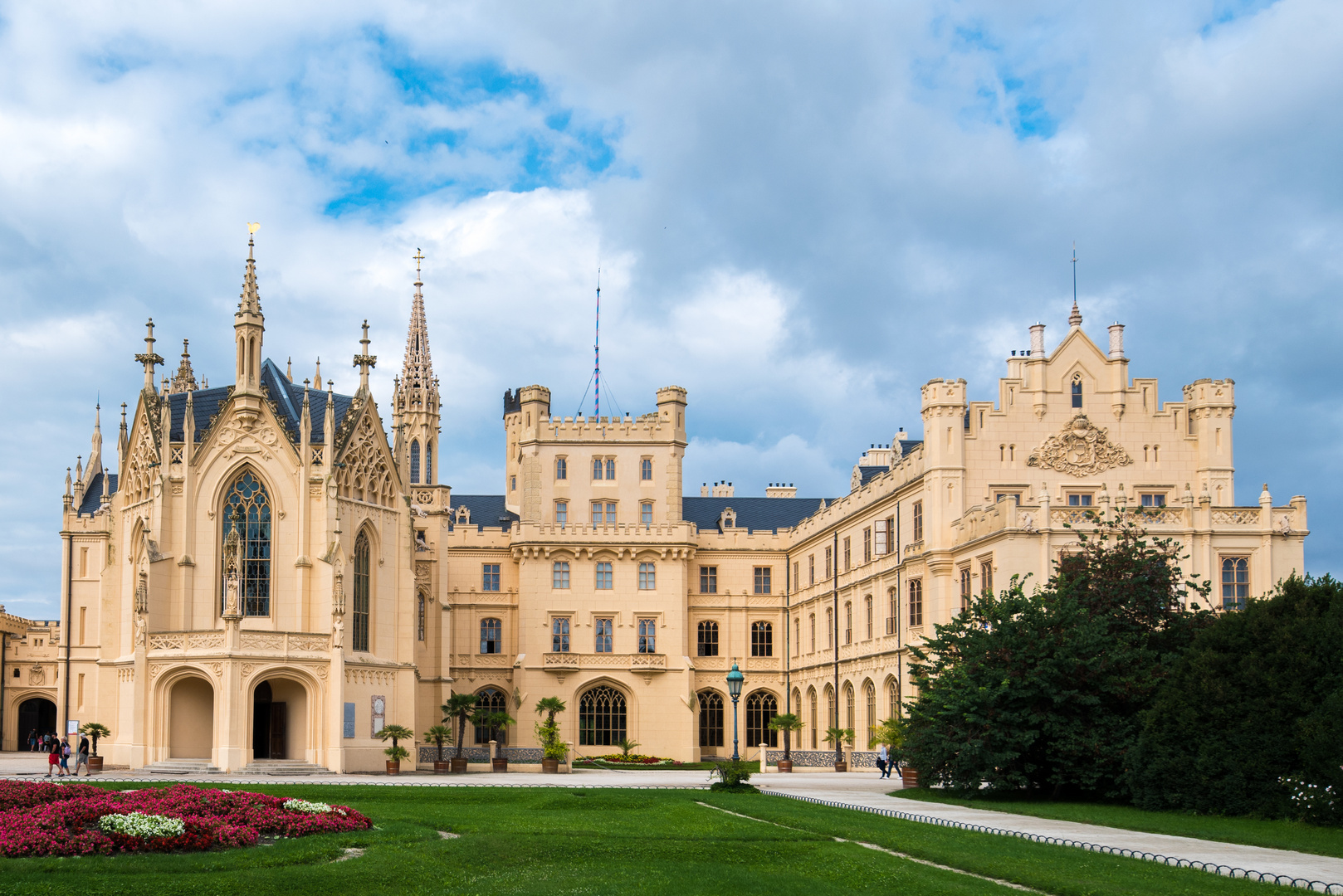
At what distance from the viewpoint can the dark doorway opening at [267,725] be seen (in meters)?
52.6

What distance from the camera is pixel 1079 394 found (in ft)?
172

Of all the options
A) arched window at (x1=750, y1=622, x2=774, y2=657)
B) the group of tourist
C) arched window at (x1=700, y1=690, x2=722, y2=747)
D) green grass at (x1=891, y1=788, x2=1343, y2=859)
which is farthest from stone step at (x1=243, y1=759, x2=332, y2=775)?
arched window at (x1=750, y1=622, x2=774, y2=657)

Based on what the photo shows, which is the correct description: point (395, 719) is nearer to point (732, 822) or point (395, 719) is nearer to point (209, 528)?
point (209, 528)

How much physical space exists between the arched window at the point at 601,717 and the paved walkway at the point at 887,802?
1262 cm

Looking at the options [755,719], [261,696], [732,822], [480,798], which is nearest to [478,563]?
[755,719]

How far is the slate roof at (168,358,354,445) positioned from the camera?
2157 inches

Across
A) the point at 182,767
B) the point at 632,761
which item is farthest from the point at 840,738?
the point at 182,767

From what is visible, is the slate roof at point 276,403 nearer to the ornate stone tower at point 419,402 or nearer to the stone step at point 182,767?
the stone step at point 182,767

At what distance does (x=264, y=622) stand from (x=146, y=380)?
11.4m

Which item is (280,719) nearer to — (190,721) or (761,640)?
(190,721)

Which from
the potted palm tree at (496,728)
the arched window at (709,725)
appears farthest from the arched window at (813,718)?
the potted palm tree at (496,728)

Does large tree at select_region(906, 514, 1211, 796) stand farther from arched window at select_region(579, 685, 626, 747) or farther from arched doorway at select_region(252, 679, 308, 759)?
arched window at select_region(579, 685, 626, 747)

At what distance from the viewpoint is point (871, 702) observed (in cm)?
5897

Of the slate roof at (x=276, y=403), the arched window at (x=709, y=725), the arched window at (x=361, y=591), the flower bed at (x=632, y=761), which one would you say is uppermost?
the slate roof at (x=276, y=403)
